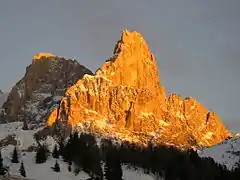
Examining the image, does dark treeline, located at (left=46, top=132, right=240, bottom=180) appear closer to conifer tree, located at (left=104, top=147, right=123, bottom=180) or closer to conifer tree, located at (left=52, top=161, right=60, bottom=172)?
conifer tree, located at (left=104, top=147, right=123, bottom=180)

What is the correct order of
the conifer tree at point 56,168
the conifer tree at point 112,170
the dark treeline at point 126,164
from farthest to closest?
the dark treeline at point 126,164 < the conifer tree at point 112,170 < the conifer tree at point 56,168

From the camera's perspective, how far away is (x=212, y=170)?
15412cm

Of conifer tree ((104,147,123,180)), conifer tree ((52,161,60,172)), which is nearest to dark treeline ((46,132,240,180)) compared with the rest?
conifer tree ((104,147,123,180))

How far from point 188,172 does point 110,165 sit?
3615 cm

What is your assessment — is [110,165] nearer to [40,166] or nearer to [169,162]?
[40,166]

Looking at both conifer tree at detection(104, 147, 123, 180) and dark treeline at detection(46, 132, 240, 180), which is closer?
conifer tree at detection(104, 147, 123, 180)

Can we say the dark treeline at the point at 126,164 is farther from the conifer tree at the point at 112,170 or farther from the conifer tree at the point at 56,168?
the conifer tree at the point at 56,168

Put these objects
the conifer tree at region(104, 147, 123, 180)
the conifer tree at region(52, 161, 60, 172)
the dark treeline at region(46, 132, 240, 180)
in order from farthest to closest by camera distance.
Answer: the dark treeline at region(46, 132, 240, 180), the conifer tree at region(104, 147, 123, 180), the conifer tree at region(52, 161, 60, 172)

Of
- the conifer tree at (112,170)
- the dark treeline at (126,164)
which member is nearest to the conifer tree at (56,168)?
the dark treeline at (126,164)

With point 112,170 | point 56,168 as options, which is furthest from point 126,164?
point 56,168

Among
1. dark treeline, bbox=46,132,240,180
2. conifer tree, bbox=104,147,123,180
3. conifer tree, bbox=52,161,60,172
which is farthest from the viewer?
dark treeline, bbox=46,132,240,180

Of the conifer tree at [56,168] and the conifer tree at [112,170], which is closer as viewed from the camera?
the conifer tree at [56,168]

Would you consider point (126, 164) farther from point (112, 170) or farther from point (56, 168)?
point (56, 168)

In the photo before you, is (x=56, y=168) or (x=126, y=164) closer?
(x=56, y=168)
